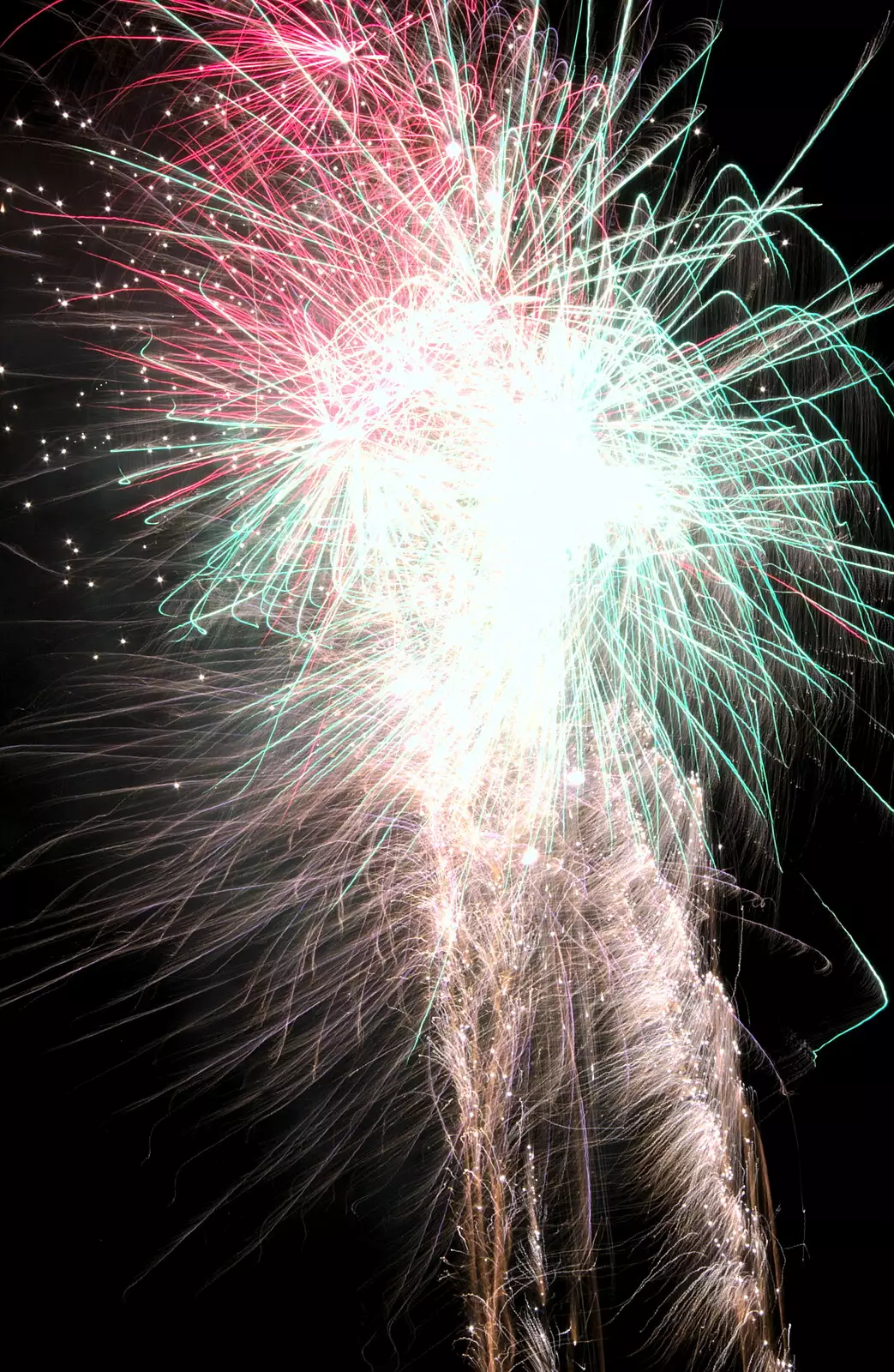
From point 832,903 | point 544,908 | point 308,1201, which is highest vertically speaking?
point 544,908

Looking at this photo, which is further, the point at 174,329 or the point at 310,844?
the point at 310,844

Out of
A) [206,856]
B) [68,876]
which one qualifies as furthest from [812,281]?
[68,876]

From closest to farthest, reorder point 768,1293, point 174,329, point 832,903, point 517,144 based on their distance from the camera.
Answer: point 517,144, point 174,329, point 768,1293, point 832,903

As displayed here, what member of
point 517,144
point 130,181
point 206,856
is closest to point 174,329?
point 130,181

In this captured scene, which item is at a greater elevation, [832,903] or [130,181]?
[130,181]

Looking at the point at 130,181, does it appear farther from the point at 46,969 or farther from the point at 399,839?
the point at 46,969

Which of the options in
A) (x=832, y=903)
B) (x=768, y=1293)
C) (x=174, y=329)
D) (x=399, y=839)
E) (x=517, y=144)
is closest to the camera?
(x=517, y=144)

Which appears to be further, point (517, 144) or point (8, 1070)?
point (8, 1070)

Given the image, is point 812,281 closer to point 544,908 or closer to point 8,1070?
point 544,908

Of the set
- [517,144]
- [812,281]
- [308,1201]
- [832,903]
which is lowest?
[308,1201]
